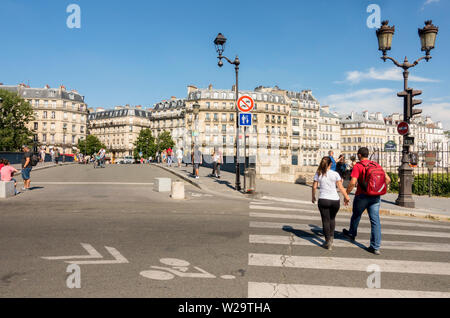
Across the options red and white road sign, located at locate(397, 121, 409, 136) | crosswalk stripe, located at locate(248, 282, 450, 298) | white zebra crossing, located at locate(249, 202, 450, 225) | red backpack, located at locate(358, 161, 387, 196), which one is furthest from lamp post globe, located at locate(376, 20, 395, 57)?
crosswalk stripe, located at locate(248, 282, 450, 298)

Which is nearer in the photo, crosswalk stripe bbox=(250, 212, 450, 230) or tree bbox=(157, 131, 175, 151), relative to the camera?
crosswalk stripe bbox=(250, 212, 450, 230)

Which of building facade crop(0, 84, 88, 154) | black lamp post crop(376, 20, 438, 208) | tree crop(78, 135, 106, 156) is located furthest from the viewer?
tree crop(78, 135, 106, 156)

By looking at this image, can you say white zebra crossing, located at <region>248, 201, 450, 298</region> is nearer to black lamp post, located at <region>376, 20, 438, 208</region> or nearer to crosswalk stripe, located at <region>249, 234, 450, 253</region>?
crosswalk stripe, located at <region>249, 234, 450, 253</region>

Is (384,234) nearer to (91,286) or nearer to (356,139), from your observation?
(91,286)

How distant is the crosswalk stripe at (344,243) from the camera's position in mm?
5662

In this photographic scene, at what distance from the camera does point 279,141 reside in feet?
296

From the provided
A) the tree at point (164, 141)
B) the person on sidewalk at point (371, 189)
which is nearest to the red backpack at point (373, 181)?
the person on sidewalk at point (371, 189)

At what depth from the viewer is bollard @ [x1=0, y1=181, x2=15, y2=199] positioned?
1118cm

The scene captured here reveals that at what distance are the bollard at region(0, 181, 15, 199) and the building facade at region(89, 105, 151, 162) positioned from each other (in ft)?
325

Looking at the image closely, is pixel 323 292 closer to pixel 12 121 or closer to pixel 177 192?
pixel 177 192

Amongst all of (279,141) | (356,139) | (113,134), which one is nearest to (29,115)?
(113,134)

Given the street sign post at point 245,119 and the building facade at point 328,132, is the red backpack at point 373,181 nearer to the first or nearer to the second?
the street sign post at point 245,119

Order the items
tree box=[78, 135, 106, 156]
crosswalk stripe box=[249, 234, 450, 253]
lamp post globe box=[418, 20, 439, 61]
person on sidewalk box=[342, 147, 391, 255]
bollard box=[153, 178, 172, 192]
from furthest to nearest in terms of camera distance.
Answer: tree box=[78, 135, 106, 156]
bollard box=[153, 178, 172, 192]
lamp post globe box=[418, 20, 439, 61]
crosswalk stripe box=[249, 234, 450, 253]
person on sidewalk box=[342, 147, 391, 255]

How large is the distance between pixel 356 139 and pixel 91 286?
11065 centimetres
